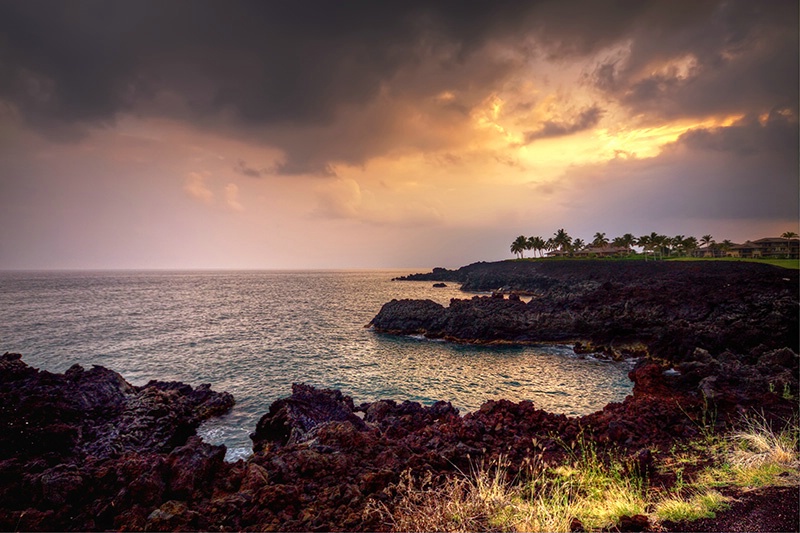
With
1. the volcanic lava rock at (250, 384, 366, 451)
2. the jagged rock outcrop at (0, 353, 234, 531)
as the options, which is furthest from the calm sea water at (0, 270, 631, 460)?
the jagged rock outcrop at (0, 353, 234, 531)

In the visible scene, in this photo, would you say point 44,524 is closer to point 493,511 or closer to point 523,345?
point 493,511

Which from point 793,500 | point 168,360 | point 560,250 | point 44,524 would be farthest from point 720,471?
point 560,250

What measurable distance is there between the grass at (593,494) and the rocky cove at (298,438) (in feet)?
1.85

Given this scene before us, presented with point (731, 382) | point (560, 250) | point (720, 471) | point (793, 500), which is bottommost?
point (731, 382)

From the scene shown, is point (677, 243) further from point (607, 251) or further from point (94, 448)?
point (94, 448)

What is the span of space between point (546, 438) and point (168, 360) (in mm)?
30620

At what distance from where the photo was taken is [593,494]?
21.4 feet

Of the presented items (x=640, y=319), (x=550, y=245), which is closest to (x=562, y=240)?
(x=550, y=245)

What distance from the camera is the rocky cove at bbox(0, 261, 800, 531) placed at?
643 centimetres

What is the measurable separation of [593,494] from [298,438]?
9815 mm

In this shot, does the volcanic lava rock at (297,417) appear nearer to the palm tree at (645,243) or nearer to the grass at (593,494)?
the grass at (593,494)

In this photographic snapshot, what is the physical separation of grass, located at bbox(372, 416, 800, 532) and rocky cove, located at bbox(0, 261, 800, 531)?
0.56m

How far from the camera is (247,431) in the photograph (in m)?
15.9

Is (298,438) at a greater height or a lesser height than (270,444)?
greater
